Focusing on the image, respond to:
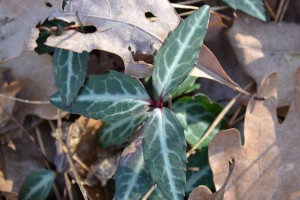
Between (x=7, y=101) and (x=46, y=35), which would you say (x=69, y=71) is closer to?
(x=46, y=35)

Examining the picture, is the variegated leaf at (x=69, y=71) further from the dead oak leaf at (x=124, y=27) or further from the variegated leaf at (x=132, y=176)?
the variegated leaf at (x=132, y=176)

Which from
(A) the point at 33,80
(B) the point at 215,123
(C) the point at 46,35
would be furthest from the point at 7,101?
(B) the point at 215,123

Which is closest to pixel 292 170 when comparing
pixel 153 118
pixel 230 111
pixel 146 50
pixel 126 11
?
pixel 230 111

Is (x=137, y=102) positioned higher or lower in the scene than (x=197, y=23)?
lower

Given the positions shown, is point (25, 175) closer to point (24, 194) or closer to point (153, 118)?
point (24, 194)

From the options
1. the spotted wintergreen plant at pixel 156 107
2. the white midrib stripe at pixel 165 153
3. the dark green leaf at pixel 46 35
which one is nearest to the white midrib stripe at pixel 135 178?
the spotted wintergreen plant at pixel 156 107

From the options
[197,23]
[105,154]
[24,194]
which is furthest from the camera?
[105,154]
